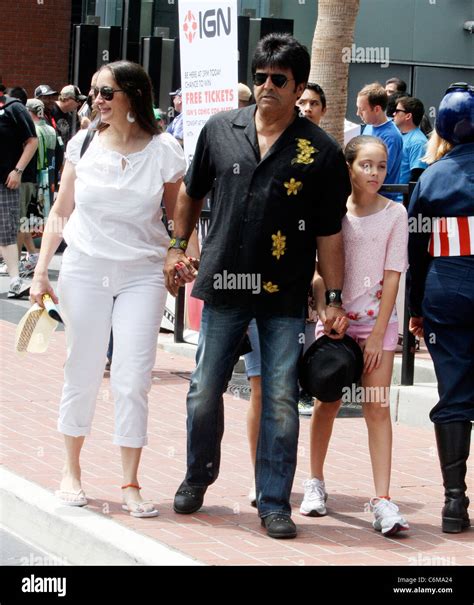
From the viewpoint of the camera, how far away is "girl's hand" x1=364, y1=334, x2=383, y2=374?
587 centimetres

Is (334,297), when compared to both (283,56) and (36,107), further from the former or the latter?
(36,107)

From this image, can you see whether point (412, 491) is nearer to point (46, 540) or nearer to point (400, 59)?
point (46, 540)

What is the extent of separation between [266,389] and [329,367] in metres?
0.30

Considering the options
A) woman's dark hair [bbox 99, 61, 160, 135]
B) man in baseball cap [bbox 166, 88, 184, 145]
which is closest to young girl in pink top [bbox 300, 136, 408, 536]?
woman's dark hair [bbox 99, 61, 160, 135]

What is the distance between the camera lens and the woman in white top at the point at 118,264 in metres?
5.88

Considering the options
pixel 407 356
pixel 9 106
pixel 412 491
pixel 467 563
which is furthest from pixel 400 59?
pixel 467 563

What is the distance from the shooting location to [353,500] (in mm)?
6500

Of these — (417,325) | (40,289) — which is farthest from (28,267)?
(417,325)

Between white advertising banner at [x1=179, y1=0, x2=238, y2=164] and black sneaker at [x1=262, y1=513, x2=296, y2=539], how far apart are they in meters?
4.14

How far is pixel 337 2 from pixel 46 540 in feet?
18.3

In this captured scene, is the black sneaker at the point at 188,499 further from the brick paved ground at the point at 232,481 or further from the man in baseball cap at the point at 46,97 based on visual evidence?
the man in baseball cap at the point at 46,97

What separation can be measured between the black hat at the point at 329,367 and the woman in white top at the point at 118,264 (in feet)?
2.37

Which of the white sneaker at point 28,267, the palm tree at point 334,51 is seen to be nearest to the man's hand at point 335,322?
the palm tree at point 334,51

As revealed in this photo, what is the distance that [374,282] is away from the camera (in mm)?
5965
